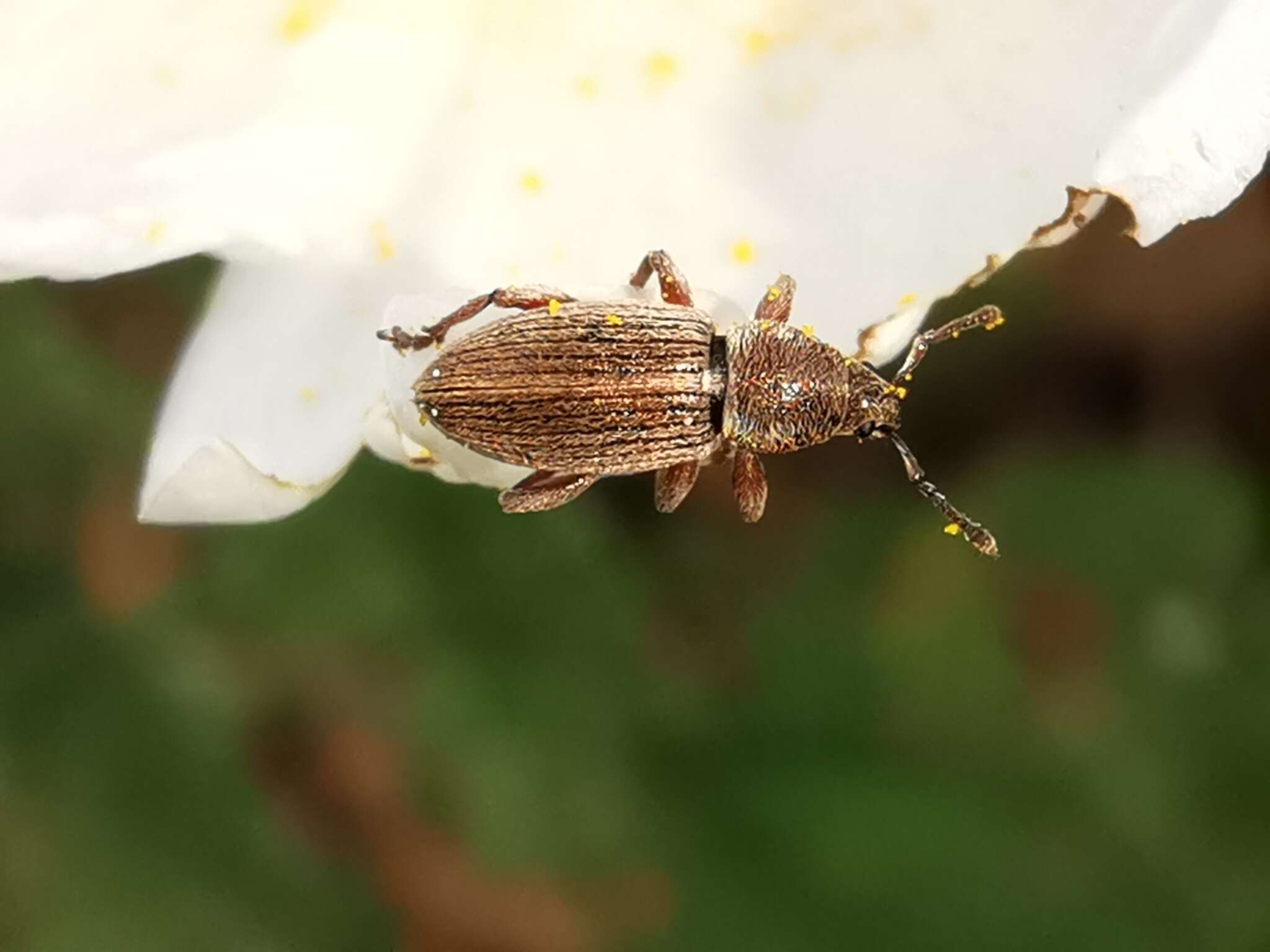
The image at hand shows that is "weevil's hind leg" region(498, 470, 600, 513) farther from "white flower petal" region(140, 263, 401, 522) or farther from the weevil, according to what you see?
"white flower petal" region(140, 263, 401, 522)

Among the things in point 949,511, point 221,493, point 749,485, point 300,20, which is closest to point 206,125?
point 300,20

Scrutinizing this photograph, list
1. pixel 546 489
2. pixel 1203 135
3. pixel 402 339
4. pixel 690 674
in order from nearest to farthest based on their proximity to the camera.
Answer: pixel 1203 135 < pixel 402 339 < pixel 546 489 < pixel 690 674

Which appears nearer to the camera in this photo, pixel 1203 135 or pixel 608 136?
pixel 1203 135

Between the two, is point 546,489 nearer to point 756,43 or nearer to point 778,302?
point 778,302

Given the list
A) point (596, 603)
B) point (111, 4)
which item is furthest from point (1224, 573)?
point (111, 4)

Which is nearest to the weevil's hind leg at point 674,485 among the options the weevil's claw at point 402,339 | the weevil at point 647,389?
the weevil at point 647,389
